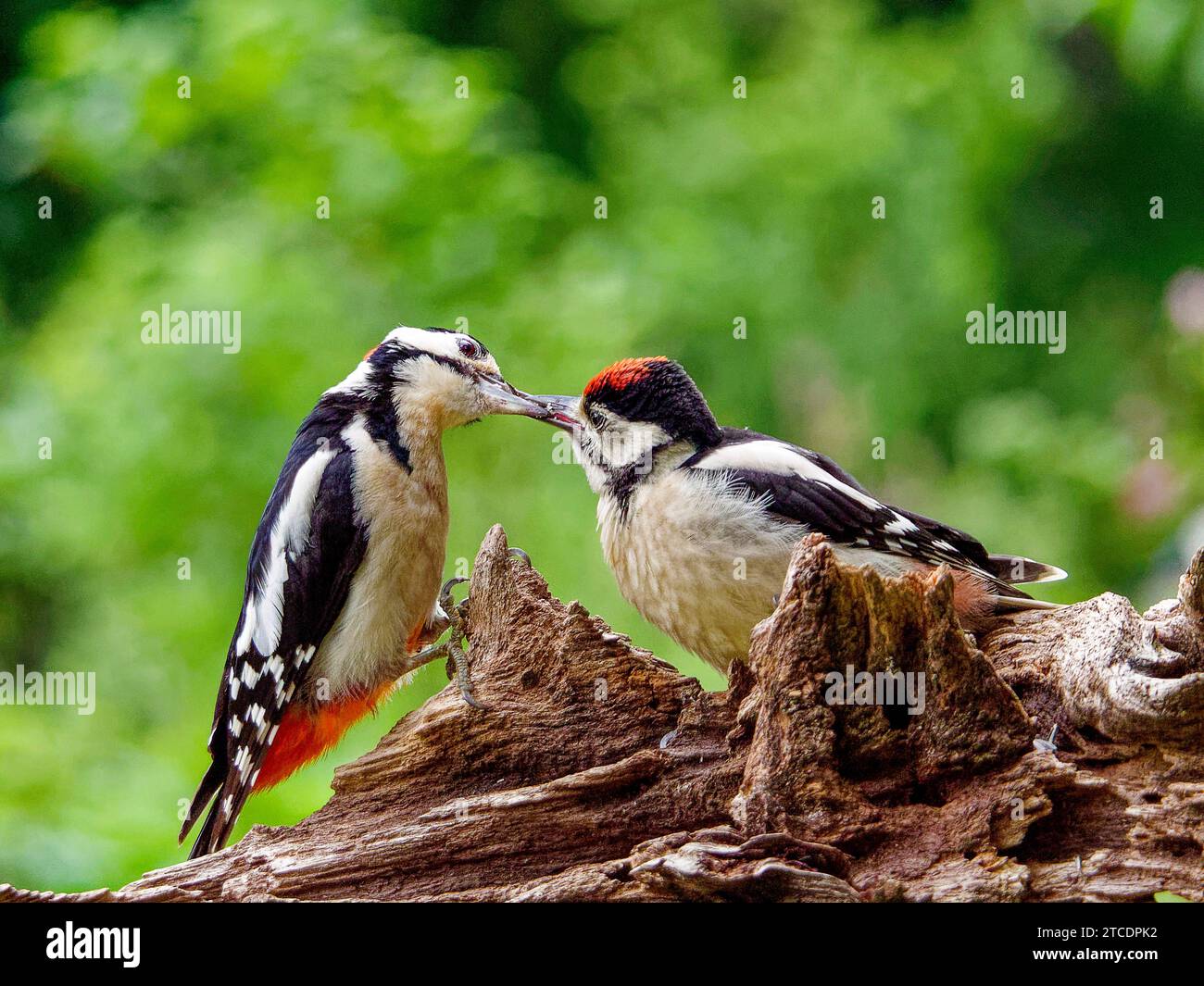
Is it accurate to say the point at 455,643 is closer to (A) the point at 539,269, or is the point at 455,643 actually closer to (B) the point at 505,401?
(B) the point at 505,401

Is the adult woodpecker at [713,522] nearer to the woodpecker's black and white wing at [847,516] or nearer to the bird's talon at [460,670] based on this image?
the woodpecker's black and white wing at [847,516]

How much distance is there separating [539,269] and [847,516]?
7.74 feet

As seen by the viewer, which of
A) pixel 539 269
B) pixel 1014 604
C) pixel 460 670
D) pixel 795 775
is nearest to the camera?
pixel 795 775

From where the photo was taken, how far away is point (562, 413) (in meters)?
3.07

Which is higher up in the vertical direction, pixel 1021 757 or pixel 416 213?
pixel 416 213

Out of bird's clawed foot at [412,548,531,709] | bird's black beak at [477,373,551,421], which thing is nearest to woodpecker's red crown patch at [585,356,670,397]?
bird's black beak at [477,373,551,421]

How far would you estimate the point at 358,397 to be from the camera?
308 centimetres

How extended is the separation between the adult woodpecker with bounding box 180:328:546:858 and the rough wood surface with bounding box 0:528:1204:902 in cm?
29

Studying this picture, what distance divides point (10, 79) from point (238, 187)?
135 cm

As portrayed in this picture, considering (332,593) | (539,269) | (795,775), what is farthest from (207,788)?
(539,269)

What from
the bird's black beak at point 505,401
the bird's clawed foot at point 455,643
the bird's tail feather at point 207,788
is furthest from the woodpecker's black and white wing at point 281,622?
the bird's black beak at point 505,401

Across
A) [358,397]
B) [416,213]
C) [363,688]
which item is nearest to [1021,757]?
[363,688]

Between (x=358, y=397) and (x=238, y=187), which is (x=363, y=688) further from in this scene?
(x=238, y=187)

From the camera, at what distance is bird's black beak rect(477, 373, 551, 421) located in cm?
305
